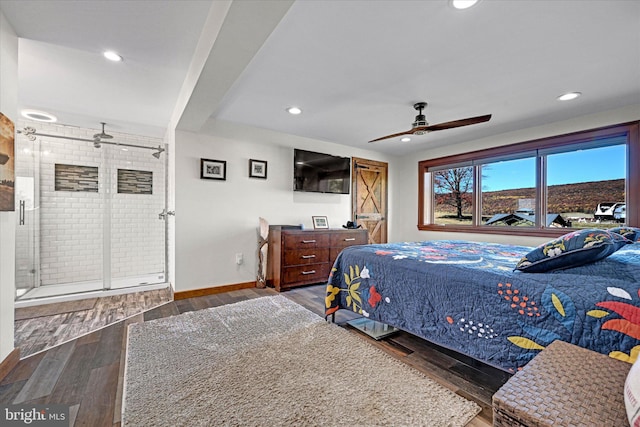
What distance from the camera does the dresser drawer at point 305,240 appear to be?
3785mm

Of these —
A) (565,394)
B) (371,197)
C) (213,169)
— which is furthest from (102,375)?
(371,197)

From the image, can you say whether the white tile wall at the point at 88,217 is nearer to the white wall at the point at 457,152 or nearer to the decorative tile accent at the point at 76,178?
the decorative tile accent at the point at 76,178

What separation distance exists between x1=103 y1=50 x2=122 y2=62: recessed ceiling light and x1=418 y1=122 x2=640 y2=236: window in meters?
4.64

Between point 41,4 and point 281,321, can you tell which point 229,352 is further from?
point 41,4

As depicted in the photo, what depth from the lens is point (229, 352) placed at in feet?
6.65

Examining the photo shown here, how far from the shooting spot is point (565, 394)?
752mm

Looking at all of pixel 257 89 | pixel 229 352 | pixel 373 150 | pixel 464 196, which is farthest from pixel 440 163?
pixel 229 352

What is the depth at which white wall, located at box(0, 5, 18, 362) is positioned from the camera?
1.73 m

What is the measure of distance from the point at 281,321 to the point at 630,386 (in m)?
2.36

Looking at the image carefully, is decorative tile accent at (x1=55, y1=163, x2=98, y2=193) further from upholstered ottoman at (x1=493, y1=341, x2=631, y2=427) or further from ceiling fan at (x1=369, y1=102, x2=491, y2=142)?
upholstered ottoman at (x1=493, y1=341, x2=631, y2=427)

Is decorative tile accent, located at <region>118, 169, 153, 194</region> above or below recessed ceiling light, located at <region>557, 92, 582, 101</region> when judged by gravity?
below

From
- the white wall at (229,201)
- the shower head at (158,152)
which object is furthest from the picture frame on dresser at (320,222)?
the shower head at (158,152)

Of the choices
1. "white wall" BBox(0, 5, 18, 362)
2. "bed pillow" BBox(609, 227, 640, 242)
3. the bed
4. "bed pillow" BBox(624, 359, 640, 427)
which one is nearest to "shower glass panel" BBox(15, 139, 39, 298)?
"white wall" BBox(0, 5, 18, 362)

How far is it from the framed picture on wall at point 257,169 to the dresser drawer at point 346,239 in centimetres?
143
